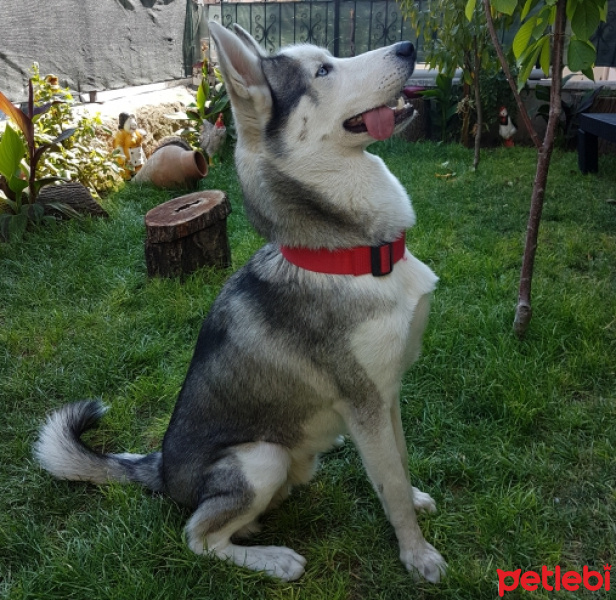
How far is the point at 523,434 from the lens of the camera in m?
2.44

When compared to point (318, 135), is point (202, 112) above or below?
below

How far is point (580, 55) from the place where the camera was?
7.52ft

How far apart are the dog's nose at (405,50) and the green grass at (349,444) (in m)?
1.57

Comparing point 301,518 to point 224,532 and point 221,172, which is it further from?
point 221,172

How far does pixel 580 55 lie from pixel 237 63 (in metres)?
1.49

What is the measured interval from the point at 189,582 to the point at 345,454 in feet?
2.92

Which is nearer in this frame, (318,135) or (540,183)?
(318,135)

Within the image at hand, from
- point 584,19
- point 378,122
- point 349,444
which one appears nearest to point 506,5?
point 584,19

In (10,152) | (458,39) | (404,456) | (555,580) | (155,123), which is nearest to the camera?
(555,580)

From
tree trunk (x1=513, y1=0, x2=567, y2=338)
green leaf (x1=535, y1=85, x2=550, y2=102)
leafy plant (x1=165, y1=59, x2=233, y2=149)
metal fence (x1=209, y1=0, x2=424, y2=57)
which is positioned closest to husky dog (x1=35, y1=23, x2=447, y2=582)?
tree trunk (x1=513, y1=0, x2=567, y2=338)

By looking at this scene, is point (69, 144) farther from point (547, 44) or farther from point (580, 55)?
point (580, 55)

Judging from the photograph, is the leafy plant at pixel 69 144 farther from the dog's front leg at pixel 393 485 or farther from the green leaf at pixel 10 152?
the dog's front leg at pixel 393 485

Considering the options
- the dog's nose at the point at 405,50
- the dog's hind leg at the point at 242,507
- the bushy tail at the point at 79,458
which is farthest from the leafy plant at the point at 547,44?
the bushy tail at the point at 79,458

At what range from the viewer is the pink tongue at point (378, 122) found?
68.8 inches
